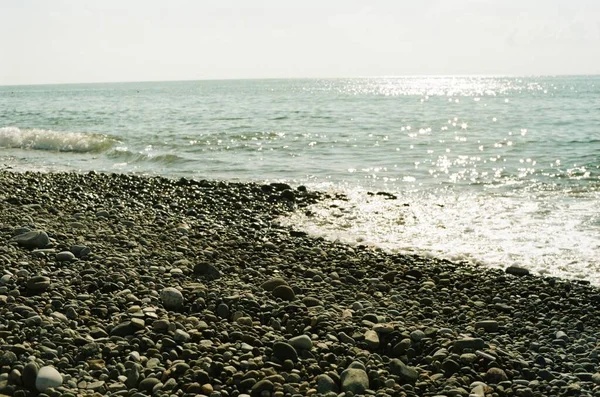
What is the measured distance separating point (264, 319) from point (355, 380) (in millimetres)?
1565

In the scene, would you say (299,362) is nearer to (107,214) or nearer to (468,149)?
(107,214)

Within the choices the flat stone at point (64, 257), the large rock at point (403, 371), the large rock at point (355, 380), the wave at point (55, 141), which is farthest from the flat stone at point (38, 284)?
the wave at point (55, 141)

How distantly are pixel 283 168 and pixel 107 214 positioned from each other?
8.35 metres

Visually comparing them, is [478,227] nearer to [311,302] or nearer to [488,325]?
[488,325]

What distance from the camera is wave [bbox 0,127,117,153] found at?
80.5 feet

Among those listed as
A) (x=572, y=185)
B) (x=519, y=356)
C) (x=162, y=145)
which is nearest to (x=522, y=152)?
(x=572, y=185)

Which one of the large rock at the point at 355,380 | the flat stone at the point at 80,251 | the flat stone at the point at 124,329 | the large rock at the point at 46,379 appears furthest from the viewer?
the flat stone at the point at 80,251

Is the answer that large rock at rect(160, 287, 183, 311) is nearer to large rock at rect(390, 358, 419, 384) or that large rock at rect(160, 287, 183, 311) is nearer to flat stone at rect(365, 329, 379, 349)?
flat stone at rect(365, 329, 379, 349)

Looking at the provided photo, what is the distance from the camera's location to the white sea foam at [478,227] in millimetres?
9328

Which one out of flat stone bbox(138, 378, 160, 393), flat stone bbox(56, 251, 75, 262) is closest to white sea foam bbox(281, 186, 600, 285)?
flat stone bbox(56, 251, 75, 262)

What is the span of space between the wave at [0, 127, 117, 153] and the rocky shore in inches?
598

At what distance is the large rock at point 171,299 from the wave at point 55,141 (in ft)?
62.8

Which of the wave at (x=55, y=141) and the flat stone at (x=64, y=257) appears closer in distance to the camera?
the flat stone at (x=64, y=257)

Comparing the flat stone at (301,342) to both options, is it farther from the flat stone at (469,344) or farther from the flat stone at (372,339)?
the flat stone at (469,344)
